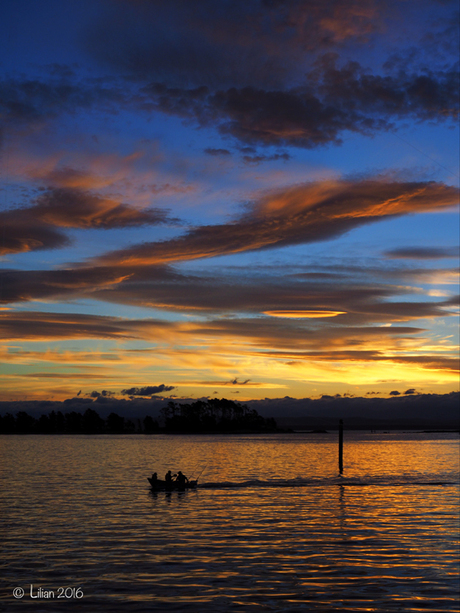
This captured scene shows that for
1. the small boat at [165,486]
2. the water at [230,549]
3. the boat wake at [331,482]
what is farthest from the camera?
the boat wake at [331,482]

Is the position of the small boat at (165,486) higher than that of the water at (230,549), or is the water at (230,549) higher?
the water at (230,549)

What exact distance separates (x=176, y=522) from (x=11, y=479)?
122 feet

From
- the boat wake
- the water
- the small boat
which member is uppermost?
the water

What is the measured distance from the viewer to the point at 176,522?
130 feet

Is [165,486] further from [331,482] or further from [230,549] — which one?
[230,549]

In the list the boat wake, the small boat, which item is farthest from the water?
the boat wake

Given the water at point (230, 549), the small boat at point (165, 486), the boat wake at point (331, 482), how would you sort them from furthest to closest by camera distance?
the boat wake at point (331, 482), the small boat at point (165, 486), the water at point (230, 549)

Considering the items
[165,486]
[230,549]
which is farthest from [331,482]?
[230,549]

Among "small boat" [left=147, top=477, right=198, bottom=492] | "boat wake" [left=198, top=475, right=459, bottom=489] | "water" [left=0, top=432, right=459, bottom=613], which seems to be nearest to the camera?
"water" [left=0, top=432, right=459, bottom=613]

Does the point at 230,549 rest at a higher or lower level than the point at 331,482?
higher

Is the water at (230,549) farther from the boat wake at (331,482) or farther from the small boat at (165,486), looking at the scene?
the boat wake at (331,482)

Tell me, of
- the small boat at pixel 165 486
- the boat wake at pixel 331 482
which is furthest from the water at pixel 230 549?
the boat wake at pixel 331 482

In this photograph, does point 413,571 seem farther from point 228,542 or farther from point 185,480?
point 185,480

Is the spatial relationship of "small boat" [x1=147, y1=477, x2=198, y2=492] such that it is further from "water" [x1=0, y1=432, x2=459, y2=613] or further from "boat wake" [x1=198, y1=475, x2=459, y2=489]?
"boat wake" [x1=198, y1=475, x2=459, y2=489]
